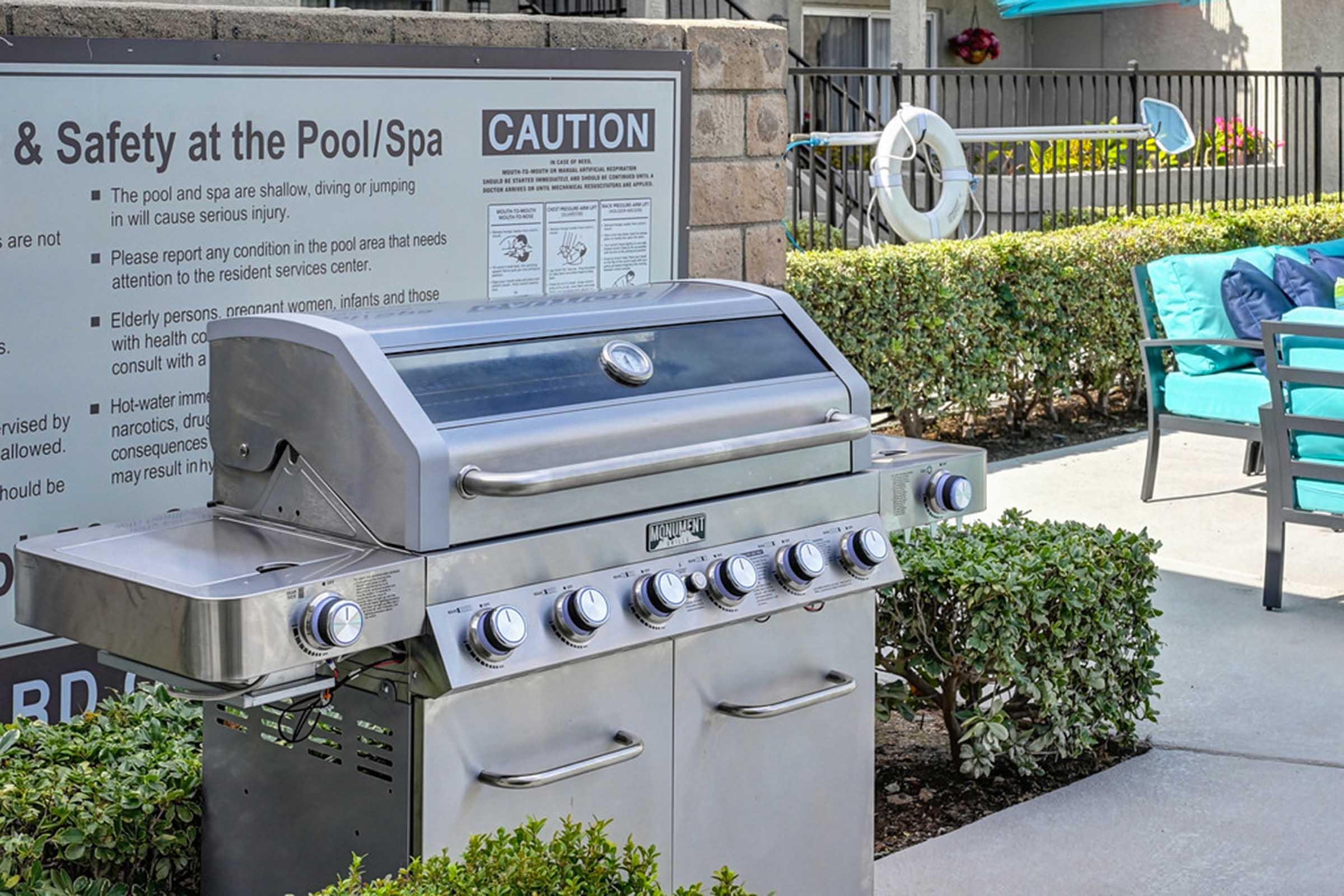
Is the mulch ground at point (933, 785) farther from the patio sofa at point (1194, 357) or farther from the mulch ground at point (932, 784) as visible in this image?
the patio sofa at point (1194, 357)

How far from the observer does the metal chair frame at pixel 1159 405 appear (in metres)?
7.34

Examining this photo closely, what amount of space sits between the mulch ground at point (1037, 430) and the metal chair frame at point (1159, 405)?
117 cm

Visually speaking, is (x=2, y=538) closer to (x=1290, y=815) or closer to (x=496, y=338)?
(x=496, y=338)

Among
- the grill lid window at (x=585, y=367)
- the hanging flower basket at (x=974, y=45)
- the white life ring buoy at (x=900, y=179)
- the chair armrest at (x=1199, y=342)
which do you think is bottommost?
the grill lid window at (x=585, y=367)

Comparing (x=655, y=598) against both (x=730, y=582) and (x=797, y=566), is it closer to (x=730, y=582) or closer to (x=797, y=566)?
(x=730, y=582)

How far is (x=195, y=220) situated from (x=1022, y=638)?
2.24 metres

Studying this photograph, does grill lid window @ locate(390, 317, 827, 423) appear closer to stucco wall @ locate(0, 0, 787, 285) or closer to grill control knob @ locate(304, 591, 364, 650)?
grill control knob @ locate(304, 591, 364, 650)

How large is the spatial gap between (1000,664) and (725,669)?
4.63ft

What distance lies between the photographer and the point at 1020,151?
55.9ft

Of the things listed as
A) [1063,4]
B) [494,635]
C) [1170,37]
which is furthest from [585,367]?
[1170,37]

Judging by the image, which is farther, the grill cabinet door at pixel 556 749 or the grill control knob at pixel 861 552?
the grill control knob at pixel 861 552

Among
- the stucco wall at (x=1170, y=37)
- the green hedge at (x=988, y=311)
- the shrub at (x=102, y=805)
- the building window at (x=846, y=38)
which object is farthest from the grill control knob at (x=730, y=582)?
the stucco wall at (x=1170, y=37)

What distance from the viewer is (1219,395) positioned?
7.43 meters

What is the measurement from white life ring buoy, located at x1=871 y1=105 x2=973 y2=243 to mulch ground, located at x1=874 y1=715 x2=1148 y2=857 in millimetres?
5451
